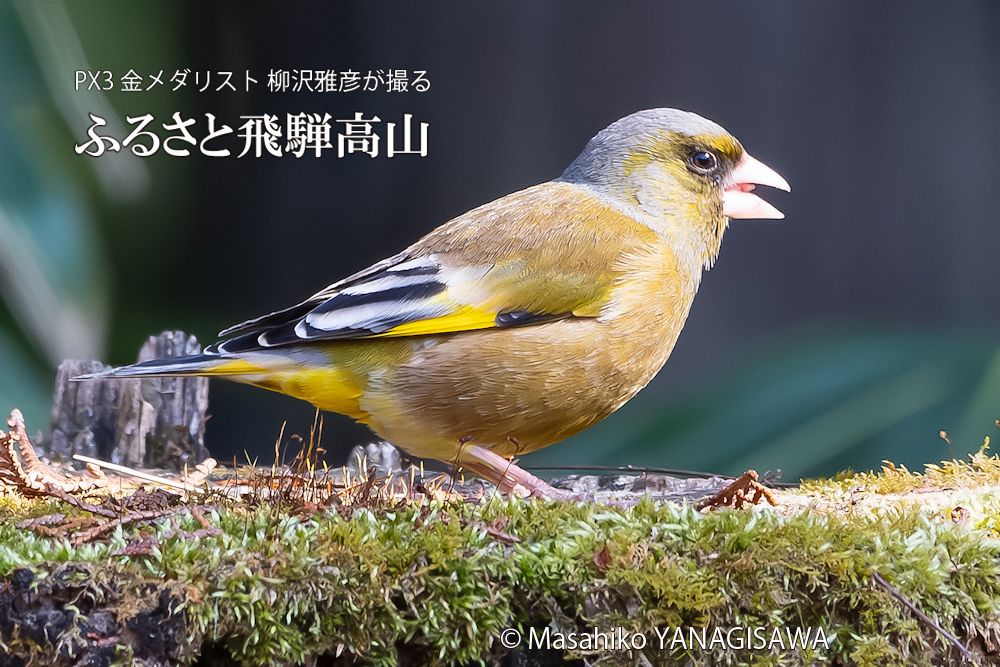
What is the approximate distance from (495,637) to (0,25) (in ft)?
11.5

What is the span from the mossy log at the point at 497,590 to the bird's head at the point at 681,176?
1096mm

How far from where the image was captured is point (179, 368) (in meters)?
2.19

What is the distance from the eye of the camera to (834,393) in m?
3.79

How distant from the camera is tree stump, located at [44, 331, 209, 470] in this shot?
3.33 meters

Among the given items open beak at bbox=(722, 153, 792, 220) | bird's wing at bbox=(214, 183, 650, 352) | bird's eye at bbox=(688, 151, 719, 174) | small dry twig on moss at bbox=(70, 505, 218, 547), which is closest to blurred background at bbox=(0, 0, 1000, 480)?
open beak at bbox=(722, 153, 792, 220)

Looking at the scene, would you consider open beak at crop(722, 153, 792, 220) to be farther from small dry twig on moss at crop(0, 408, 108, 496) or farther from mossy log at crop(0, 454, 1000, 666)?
small dry twig on moss at crop(0, 408, 108, 496)

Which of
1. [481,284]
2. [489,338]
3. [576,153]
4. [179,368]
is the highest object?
[576,153]

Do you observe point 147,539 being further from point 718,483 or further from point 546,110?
point 546,110

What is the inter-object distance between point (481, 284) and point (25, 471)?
1.48 metres

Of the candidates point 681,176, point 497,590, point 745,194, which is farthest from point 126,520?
point 745,194

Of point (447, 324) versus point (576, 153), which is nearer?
point (447, 324)

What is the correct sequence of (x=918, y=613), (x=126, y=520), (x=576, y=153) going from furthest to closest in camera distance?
(x=576, y=153), (x=126, y=520), (x=918, y=613)

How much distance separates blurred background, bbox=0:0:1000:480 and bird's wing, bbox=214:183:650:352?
4.30 feet

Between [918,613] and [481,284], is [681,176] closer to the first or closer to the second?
[481,284]
